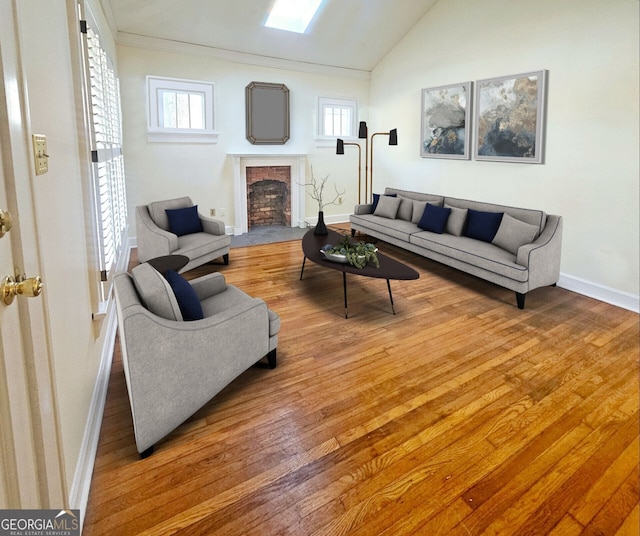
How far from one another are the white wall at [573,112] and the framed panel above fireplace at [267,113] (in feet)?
8.33

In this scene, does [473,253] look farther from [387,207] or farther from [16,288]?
[16,288]

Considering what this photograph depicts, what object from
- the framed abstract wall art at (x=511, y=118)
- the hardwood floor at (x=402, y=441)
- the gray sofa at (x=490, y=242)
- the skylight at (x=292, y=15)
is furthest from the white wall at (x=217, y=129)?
the hardwood floor at (x=402, y=441)

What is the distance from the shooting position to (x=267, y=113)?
6801mm

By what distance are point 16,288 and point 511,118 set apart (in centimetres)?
534

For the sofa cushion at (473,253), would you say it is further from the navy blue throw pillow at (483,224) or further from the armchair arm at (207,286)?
the armchair arm at (207,286)

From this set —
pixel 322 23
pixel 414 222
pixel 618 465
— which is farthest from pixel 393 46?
pixel 618 465

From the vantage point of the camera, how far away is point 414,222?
18.8 ft

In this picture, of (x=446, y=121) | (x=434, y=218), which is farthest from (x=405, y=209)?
(x=446, y=121)

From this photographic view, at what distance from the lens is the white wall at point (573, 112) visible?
3879mm

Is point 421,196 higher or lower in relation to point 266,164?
lower

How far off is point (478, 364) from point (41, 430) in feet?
8.52

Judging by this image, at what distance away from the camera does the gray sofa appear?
3.90m

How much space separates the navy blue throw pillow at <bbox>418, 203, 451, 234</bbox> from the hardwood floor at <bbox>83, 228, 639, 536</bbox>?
1827 millimetres

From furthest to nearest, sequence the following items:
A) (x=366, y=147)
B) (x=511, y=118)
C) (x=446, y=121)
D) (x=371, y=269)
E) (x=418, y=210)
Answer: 1. (x=366, y=147)
2. (x=446, y=121)
3. (x=418, y=210)
4. (x=511, y=118)
5. (x=371, y=269)
